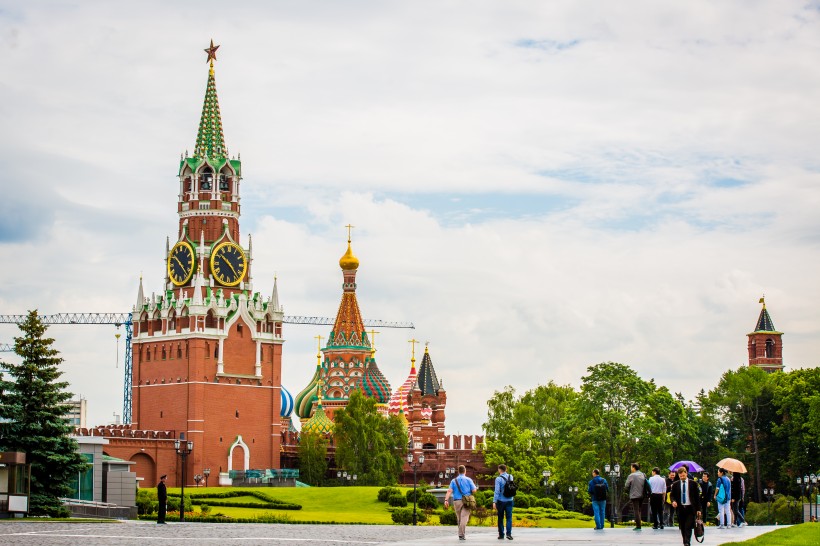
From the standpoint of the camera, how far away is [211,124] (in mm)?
109062

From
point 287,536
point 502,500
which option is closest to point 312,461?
point 287,536

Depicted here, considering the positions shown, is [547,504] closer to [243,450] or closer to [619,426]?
[619,426]

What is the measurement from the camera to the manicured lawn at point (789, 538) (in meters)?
29.3

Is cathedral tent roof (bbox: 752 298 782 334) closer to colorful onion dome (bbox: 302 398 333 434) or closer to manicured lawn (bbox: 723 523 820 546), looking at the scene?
colorful onion dome (bbox: 302 398 333 434)

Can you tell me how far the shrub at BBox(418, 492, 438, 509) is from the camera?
226 feet

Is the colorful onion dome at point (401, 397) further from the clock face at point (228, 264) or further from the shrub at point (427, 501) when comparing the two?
the shrub at point (427, 501)

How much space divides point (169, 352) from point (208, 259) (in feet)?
25.1

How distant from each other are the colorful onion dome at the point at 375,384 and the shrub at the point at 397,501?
4649 cm

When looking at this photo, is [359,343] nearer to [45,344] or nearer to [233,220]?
[233,220]

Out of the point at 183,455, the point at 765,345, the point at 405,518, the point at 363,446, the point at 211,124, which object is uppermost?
the point at 211,124

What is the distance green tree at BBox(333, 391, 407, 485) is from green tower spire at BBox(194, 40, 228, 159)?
22.2 m

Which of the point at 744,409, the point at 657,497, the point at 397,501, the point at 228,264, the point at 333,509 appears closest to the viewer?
the point at 657,497

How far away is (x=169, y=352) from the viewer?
10275 centimetres

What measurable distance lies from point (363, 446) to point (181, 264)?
1937cm
